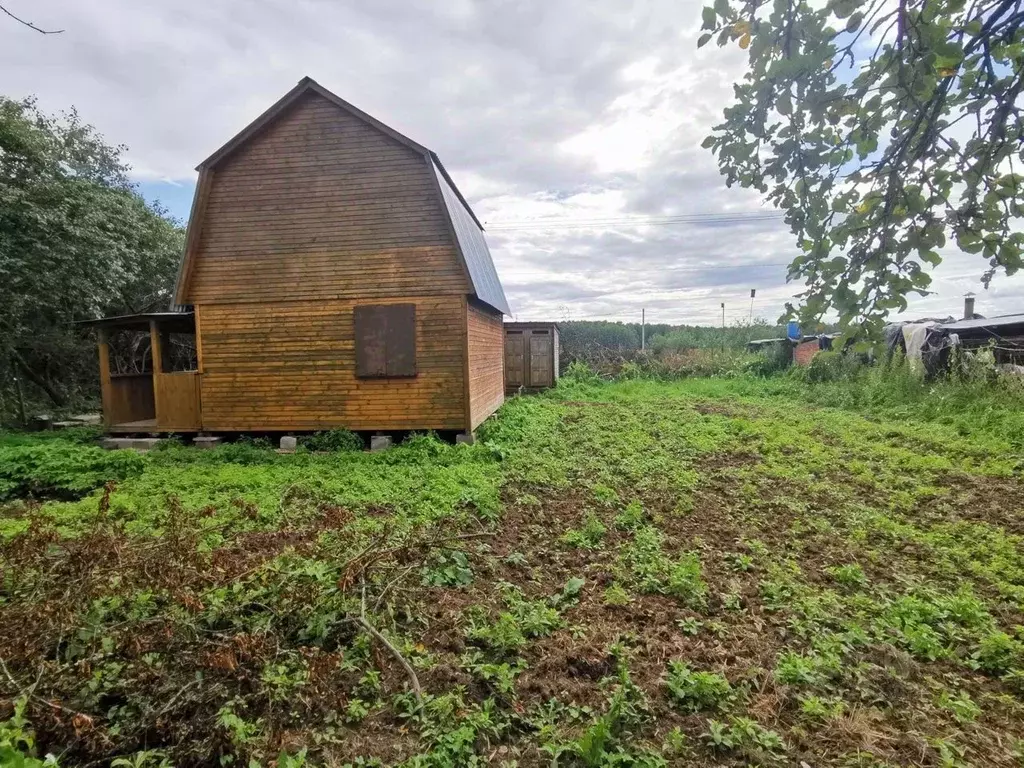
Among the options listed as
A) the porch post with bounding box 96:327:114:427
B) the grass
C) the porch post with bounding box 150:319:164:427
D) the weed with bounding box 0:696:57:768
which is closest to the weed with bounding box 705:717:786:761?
the grass

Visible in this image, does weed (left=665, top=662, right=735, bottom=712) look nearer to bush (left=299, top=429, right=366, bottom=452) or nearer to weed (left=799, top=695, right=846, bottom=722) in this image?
weed (left=799, top=695, right=846, bottom=722)

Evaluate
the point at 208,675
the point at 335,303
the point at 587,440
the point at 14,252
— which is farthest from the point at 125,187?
the point at 208,675

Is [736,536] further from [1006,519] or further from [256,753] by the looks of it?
[256,753]

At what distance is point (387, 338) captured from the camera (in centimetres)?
1005

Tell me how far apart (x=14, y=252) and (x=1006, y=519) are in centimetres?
1894

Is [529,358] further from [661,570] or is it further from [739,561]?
[661,570]

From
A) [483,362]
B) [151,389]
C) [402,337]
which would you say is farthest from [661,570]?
[151,389]

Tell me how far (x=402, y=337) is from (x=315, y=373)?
6.29ft

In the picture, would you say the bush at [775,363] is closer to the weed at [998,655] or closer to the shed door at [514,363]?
the shed door at [514,363]

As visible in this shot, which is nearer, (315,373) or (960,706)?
(960,706)

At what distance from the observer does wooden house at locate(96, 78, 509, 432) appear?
994cm

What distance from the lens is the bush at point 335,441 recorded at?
394 inches

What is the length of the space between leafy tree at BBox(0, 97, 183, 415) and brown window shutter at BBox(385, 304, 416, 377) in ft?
30.7

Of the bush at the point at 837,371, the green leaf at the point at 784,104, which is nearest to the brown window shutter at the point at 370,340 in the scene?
the green leaf at the point at 784,104
